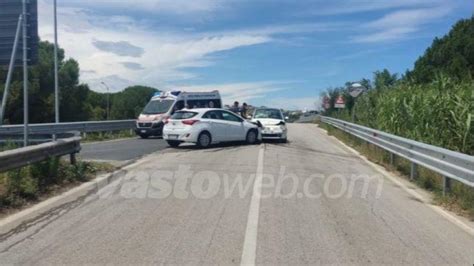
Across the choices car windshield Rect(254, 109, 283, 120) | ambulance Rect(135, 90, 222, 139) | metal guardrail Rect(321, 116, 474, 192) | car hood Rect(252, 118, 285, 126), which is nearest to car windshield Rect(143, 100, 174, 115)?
ambulance Rect(135, 90, 222, 139)

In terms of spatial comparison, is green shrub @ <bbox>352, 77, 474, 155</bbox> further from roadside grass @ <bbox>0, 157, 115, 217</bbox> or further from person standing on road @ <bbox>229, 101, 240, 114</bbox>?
person standing on road @ <bbox>229, 101, 240, 114</bbox>

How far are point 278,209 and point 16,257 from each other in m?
4.31

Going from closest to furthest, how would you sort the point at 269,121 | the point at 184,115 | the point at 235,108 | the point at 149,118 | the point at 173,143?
the point at 184,115, the point at 173,143, the point at 269,121, the point at 149,118, the point at 235,108

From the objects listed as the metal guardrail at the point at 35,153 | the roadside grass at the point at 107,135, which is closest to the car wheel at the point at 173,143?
the roadside grass at the point at 107,135

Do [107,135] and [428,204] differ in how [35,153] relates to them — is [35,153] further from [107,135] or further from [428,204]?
[107,135]

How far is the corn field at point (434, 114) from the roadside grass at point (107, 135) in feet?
44.6

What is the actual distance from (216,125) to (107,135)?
1021 centimetres

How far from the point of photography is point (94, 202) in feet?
33.1

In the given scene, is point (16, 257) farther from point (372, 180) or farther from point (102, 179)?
point (372, 180)

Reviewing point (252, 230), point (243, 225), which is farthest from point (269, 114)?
point (252, 230)

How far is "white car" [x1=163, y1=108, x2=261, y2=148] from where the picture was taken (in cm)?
2144

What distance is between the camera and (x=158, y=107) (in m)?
30.3

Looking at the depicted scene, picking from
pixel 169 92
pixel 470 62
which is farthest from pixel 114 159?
pixel 470 62

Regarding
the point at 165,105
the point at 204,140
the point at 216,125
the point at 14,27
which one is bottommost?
the point at 204,140
